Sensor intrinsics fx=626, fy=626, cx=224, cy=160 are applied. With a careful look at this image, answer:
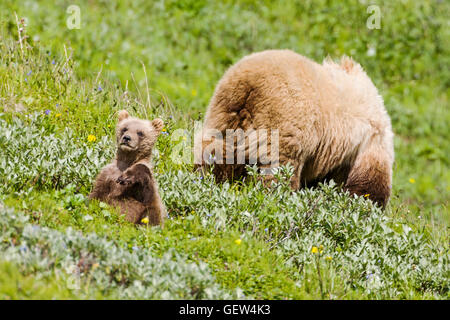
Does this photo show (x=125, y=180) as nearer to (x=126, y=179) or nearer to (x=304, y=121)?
(x=126, y=179)

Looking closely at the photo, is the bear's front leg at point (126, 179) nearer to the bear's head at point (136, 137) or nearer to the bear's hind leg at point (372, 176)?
the bear's head at point (136, 137)

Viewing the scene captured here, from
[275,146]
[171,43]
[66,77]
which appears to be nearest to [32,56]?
[66,77]

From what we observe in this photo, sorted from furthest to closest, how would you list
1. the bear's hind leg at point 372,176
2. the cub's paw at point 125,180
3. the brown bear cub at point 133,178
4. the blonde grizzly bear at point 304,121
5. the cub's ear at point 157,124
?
the bear's hind leg at point 372,176 → the blonde grizzly bear at point 304,121 → the cub's ear at point 157,124 → the brown bear cub at point 133,178 → the cub's paw at point 125,180

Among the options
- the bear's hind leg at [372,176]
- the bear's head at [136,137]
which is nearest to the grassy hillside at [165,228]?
the bear's hind leg at [372,176]

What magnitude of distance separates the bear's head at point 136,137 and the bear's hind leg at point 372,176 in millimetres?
2723

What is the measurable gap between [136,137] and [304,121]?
6.27 ft

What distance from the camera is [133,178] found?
4.80 m

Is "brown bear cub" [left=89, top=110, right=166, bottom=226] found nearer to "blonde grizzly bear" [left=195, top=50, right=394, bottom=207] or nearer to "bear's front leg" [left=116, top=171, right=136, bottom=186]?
"bear's front leg" [left=116, top=171, right=136, bottom=186]

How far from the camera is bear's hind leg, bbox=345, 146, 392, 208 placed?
6.91 m

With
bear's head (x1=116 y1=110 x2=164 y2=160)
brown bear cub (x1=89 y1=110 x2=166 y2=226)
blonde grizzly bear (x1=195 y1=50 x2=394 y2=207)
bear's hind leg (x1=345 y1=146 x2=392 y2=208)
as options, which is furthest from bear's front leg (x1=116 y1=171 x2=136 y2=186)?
bear's hind leg (x1=345 y1=146 x2=392 y2=208)

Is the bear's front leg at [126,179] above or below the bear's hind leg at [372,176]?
above

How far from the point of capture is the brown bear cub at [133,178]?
489 cm

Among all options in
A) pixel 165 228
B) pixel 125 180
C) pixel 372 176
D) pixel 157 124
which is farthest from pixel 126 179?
pixel 372 176

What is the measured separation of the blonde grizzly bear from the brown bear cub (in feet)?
4.05
